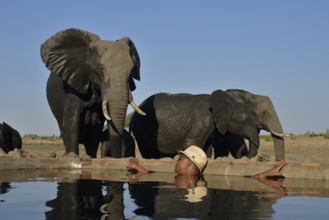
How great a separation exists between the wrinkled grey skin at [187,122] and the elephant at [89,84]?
1855mm

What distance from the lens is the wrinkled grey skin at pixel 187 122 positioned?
1505 centimetres

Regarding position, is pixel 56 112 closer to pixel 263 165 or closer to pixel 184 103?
pixel 184 103

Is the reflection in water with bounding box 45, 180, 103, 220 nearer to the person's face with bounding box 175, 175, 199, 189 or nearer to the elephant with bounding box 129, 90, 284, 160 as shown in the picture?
the person's face with bounding box 175, 175, 199, 189

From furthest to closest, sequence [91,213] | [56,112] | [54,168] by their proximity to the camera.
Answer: [56,112] < [54,168] < [91,213]

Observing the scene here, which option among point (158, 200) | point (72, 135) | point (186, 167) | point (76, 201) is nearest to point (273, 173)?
point (186, 167)

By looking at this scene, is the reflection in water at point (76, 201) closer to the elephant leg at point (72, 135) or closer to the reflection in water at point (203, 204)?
the reflection in water at point (203, 204)

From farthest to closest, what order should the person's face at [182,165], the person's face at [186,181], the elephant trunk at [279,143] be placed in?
the elephant trunk at [279,143] → the person's face at [182,165] → the person's face at [186,181]

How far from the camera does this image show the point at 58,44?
47.4ft

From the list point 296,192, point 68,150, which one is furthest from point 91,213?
point 68,150

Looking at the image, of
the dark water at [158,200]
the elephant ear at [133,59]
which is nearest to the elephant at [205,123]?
the elephant ear at [133,59]

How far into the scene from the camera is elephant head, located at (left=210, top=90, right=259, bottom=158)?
590 inches

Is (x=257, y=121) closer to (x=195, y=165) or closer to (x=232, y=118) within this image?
(x=232, y=118)

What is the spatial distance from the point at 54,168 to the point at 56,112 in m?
3.46

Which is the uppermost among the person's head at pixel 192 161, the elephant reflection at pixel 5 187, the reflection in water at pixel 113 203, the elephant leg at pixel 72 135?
the elephant leg at pixel 72 135
